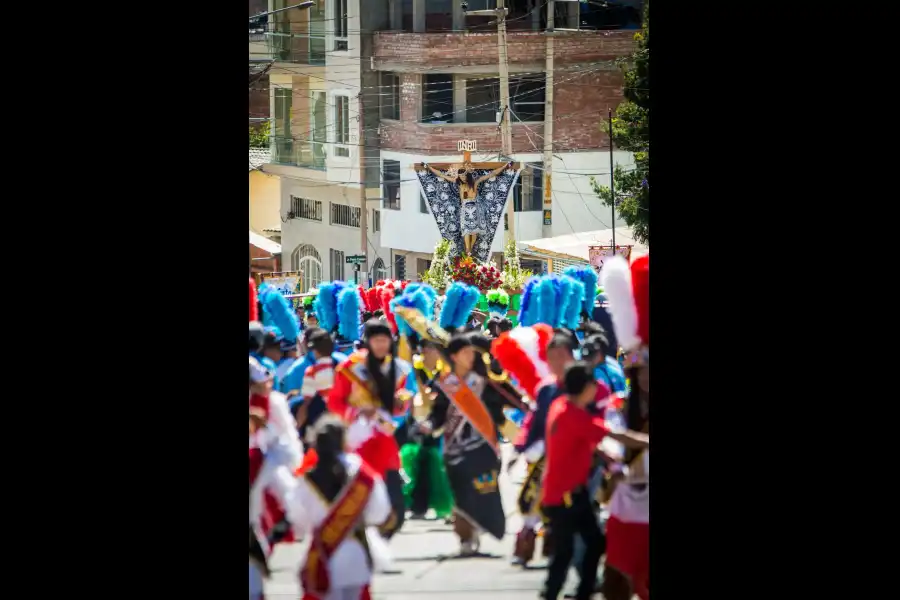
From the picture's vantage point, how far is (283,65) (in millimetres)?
19656

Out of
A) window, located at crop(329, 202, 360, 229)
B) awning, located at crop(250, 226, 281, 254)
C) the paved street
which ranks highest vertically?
the paved street

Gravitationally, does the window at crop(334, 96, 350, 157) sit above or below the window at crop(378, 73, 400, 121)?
below

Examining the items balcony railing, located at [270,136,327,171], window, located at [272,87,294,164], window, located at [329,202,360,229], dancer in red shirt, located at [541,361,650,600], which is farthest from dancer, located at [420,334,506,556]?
window, located at [329,202,360,229]

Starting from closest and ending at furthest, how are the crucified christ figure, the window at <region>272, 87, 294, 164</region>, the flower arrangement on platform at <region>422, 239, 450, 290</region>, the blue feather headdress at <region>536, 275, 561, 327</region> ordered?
the blue feather headdress at <region>536, 275, 561, 327</region> → the flower arrangement on platform at <region>422, 239, 450, 290</region> → the crucified christ figure → the window at <region>272, 87, 294, 164</region>

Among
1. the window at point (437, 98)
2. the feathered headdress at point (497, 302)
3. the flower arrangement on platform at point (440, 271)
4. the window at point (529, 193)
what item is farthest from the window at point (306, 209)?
the feathered headdress at point (497, 302)

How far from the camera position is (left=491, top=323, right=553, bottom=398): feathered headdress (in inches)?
209

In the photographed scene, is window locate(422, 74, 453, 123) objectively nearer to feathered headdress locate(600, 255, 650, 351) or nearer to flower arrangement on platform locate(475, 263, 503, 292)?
flower arrangement on platform locate(475, 263, 503, 292)

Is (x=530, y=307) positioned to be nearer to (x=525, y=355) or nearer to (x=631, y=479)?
(x=525, y=355)

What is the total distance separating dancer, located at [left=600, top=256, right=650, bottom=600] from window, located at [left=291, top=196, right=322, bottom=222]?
684 inches

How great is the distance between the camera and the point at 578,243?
16594 mm

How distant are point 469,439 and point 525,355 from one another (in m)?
0.39

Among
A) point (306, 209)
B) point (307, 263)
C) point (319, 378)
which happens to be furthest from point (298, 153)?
point (319, 378)
